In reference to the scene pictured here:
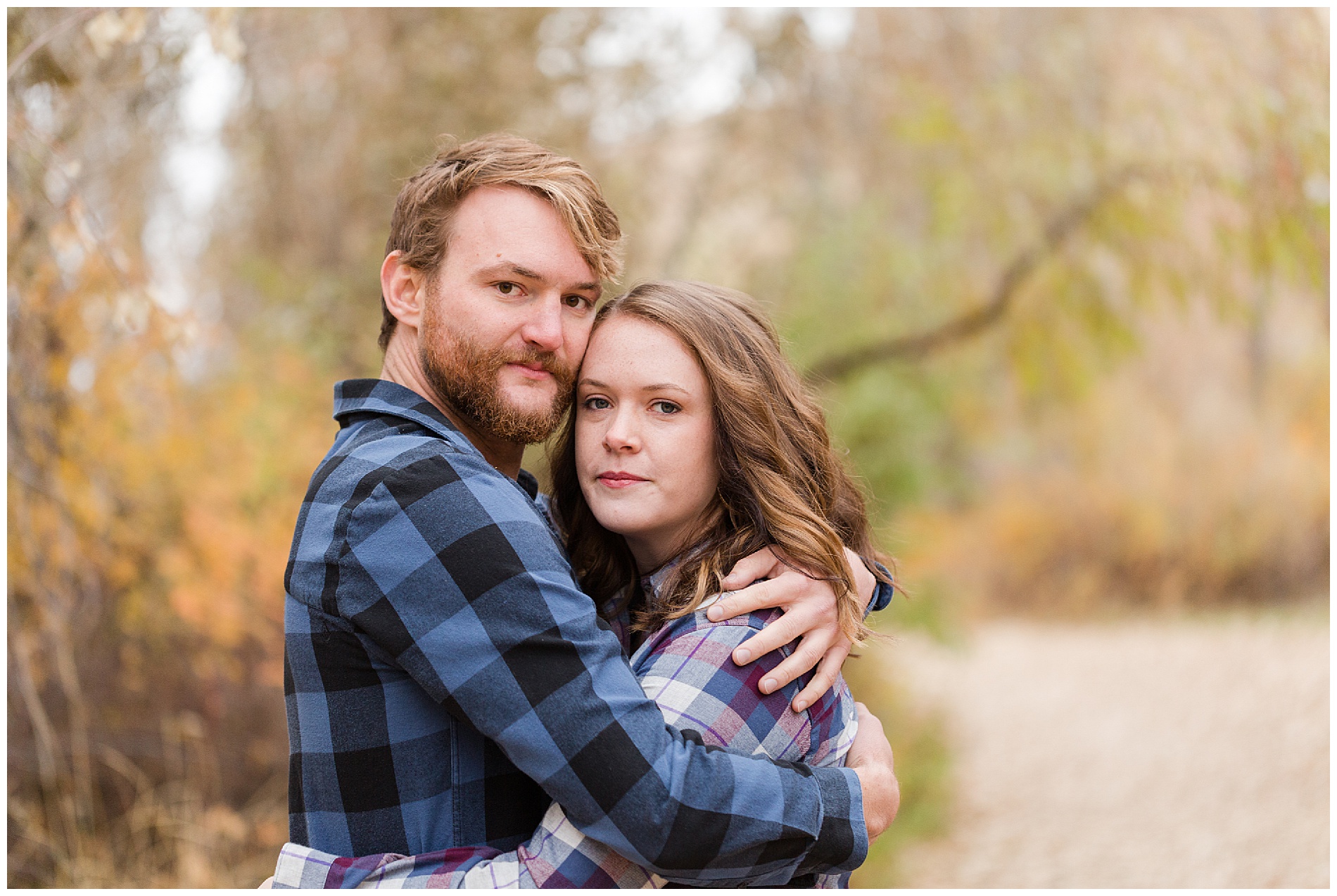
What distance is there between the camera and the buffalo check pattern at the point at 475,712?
143 cm

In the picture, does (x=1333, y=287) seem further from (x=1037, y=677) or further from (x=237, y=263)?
(x=1037, y=677)

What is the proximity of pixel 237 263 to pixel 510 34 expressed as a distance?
235 cm

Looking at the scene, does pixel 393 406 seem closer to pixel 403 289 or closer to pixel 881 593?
pixel 403 289

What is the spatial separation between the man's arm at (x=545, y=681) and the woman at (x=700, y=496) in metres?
0.14

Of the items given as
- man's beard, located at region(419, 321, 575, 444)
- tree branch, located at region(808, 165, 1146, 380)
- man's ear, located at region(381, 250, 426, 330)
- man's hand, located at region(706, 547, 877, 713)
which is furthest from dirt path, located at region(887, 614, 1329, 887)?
man's ear, located at region(381, 250, 426, 330)

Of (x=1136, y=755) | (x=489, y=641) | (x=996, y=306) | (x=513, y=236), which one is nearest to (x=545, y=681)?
(x=489, y=641)

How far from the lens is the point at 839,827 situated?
5.20ft

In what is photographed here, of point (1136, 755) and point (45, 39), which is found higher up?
point (45, 39)

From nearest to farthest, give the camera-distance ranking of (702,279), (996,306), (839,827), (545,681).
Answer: (545,681) < (839,827) < (996,306) < (702,279)

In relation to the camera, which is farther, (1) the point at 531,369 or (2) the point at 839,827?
(1) the point at 531,369

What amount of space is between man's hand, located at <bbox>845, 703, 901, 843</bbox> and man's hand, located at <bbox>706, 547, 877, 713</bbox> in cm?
15

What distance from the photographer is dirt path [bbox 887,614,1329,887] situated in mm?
7223

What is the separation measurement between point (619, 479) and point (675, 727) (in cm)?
53

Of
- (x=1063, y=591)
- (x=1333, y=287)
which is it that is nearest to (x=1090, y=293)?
(x=1333, y=287)
